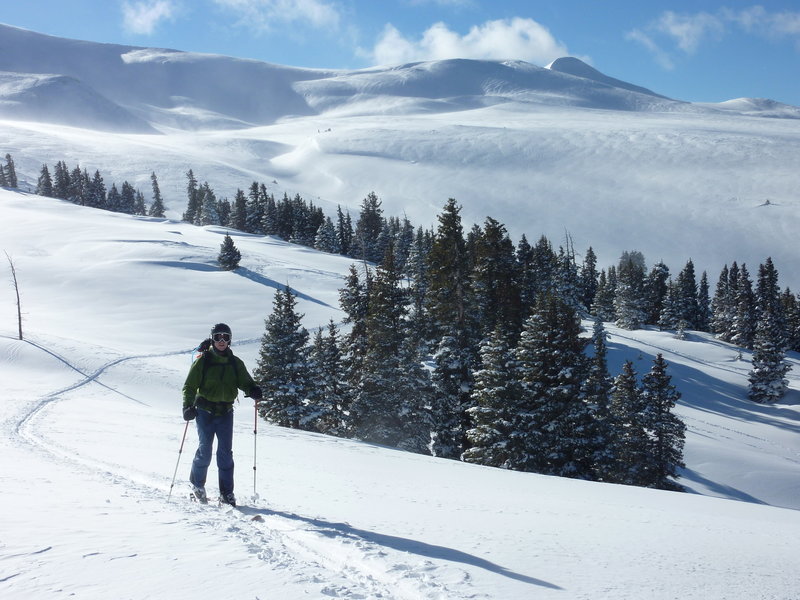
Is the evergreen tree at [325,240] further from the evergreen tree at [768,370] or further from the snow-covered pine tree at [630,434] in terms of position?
the snow-covered pine tree at [630,434]

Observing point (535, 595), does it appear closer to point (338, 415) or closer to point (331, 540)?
point (331, 540)

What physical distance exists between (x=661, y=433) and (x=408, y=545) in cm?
2959

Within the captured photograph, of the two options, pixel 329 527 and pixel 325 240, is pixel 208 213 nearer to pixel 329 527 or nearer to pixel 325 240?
pixel 325 240

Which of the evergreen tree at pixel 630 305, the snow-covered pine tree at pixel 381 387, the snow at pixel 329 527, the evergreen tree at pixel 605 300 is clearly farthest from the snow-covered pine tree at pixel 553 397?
the evergreen tree at pixel 630 305

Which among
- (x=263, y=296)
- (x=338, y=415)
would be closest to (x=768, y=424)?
(x=338, y=415)

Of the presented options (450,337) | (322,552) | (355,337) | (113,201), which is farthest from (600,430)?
(113,201)

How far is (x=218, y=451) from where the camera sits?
807 cm

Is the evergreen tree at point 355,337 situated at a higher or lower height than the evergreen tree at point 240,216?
lower

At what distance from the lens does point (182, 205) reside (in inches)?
7367

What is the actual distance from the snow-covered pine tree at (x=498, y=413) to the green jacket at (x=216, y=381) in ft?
62.1

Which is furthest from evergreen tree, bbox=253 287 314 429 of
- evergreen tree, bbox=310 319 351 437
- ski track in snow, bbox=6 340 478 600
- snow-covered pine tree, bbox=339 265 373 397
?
ski track in snow, bbox=6 340 478 600

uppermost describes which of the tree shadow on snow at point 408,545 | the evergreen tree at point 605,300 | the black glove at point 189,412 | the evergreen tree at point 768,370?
the black glove at point 189,412

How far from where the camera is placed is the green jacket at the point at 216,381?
7.86 metres

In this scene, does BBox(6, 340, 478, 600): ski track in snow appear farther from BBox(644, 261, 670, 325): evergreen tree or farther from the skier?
BBox(644, 261, 670, 325): evergreen tree
